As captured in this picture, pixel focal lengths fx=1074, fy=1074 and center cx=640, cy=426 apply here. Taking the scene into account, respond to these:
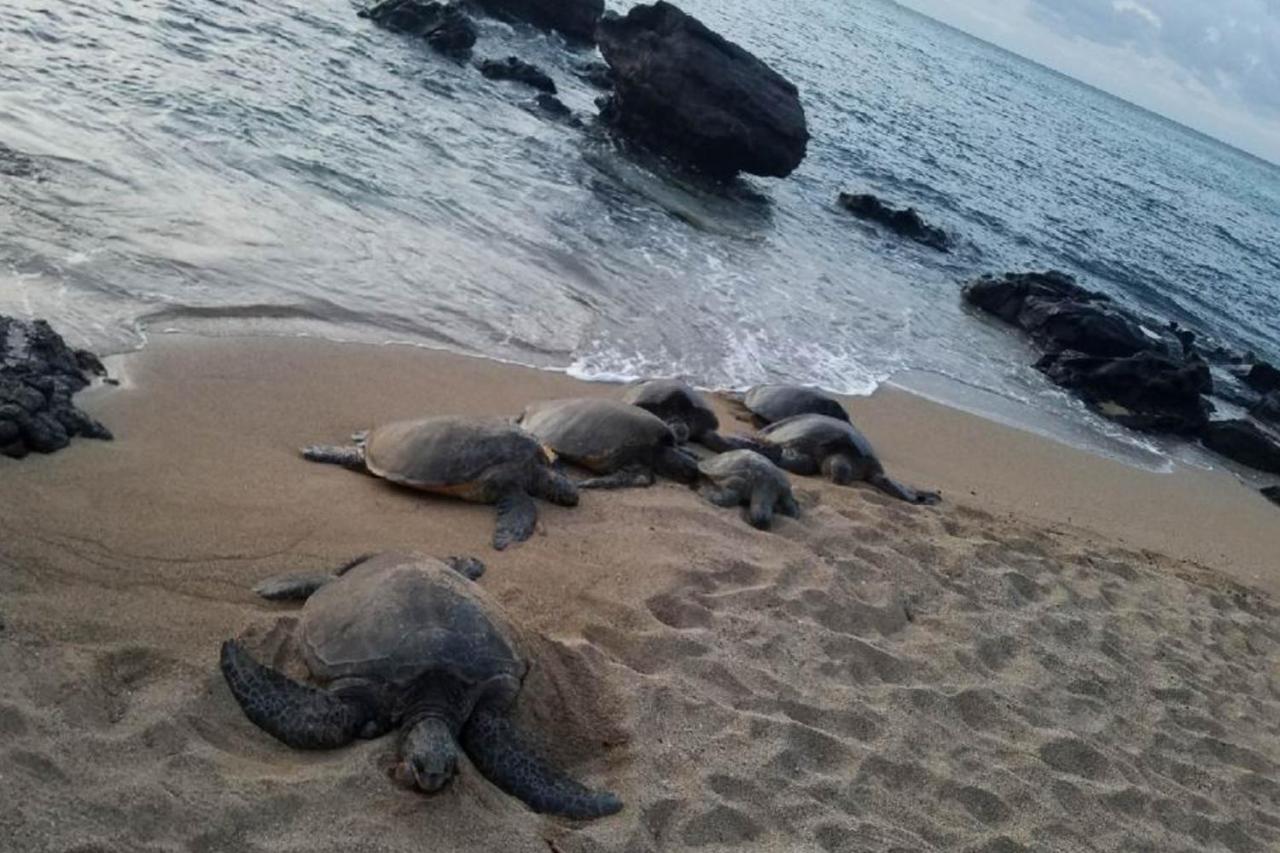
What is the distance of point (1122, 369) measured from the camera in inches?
579

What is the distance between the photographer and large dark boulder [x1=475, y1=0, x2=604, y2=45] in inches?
1120

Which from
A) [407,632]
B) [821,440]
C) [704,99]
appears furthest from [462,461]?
[704,99]

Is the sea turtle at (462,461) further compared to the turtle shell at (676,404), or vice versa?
the turtle shell at (676,404)

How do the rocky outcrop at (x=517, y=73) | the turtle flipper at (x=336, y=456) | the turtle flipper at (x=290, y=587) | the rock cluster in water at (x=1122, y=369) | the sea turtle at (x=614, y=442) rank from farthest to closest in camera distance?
the rocky outcrop at (x=517, y=73), the rock cluster in water at (x=1122, y=369), the sea turtle at (x=614, y=442), the turtle flipper at (x=336, y=456), the turtle flipper at (x=290, y=587)

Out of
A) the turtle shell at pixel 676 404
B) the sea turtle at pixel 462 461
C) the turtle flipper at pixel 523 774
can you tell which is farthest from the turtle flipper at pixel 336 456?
the turtle shell at pixel 676 404

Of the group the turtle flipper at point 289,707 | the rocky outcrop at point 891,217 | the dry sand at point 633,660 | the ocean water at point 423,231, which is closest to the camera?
the dry sand at point 633,660

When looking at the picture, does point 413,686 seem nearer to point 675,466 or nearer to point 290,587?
point 290,587

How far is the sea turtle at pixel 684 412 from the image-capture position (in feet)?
25.9

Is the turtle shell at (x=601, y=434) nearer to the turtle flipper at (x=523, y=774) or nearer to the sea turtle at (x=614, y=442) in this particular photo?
the sea turtle at (x=614, y=442)

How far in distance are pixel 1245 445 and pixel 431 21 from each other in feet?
56.9

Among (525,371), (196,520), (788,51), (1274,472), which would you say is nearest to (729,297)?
(525,371)

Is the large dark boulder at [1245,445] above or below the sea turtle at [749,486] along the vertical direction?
above

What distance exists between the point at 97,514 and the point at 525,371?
419cm

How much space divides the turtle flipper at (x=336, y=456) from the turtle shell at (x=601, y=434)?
1.32 metres
